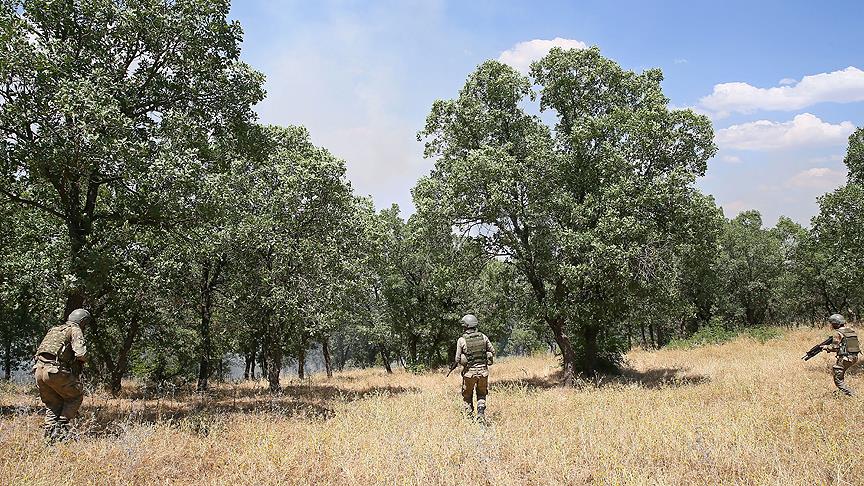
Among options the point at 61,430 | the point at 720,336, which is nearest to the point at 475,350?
the point at 61,430

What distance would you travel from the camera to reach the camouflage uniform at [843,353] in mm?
11828

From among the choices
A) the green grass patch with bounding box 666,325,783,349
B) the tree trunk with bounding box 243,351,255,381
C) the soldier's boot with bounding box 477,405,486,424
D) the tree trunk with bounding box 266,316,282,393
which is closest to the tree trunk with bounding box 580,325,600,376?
the soldier's boot with bounding box 477,405,486,424

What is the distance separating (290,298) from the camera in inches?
607

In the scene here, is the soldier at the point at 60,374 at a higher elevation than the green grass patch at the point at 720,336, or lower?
higher

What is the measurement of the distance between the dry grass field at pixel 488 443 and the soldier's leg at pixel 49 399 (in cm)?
35

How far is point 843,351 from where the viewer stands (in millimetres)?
12094

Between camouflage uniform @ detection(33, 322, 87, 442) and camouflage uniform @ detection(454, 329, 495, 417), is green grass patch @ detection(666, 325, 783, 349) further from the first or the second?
camouflage uniform @ detection(33, 322, 87, 442)

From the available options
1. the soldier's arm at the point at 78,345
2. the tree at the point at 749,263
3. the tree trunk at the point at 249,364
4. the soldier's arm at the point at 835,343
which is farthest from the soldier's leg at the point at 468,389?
the tree at the point at 749,263

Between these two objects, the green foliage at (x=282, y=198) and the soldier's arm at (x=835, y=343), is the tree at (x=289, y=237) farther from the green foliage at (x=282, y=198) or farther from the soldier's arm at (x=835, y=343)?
the soldier's arm at (x=835, y=343)

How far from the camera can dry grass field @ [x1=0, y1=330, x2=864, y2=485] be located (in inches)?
247

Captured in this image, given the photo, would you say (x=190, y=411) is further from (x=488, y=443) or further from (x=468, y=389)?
(x=488, y=443)

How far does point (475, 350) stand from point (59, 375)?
324 inches

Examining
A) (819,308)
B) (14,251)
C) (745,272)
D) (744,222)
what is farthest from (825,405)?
(819,308)

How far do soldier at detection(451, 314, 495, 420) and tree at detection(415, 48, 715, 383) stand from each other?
18.3 ft
